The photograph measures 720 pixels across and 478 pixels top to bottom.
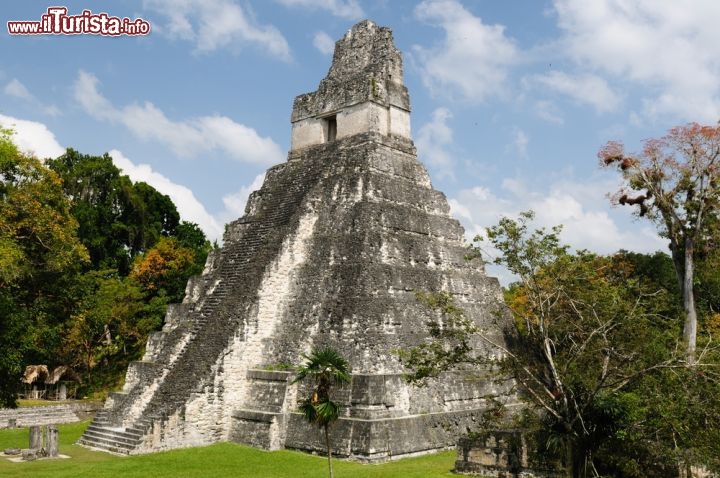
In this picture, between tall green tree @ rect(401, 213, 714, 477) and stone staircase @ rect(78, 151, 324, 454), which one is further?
stone staircase @ rect(78, 151, 324, 454)

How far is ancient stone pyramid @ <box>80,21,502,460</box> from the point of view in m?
15.6

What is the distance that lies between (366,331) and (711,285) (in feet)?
60.3

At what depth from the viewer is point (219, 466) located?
14.0 metres

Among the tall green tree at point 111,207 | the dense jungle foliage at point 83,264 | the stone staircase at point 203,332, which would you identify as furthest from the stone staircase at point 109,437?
the tall green tree at point 111,207

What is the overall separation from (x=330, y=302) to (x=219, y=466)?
5.09 metres

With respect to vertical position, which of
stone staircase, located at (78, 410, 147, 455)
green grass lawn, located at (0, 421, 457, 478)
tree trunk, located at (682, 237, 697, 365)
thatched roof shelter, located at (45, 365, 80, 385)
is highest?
tree trunk, located at (682, 237, 697, 365)

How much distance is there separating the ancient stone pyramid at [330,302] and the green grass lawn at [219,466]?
1.56 feet

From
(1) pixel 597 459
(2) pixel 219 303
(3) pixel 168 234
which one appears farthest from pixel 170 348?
(3) pixel 168 234

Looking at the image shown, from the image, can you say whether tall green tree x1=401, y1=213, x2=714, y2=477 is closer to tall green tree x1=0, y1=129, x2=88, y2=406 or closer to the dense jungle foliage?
the dense jungle foliage

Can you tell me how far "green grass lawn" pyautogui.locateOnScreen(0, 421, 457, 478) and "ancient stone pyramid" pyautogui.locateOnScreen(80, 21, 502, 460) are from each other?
1.56 ft

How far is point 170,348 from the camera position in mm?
18141

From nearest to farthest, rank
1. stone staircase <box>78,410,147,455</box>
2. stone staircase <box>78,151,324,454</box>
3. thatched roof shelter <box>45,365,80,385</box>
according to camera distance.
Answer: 1. stone staircase <box>78,410,147,455</box>
2. stone staircase <box>78,151,324,454</box>
3. thatched roof shelter <box>45,365,80,385</box>

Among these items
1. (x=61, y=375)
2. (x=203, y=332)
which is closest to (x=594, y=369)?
(x=203, y=332)

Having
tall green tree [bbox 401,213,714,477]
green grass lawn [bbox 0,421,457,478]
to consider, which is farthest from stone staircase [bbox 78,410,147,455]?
tall green tree [bbox 401,213,714,477]
